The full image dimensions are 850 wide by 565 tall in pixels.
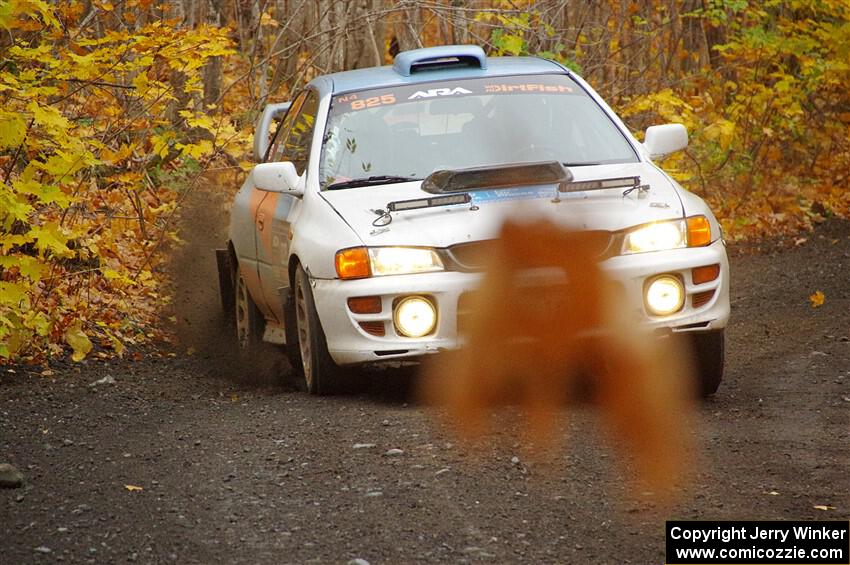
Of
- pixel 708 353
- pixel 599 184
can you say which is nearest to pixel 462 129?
pixel 599 184

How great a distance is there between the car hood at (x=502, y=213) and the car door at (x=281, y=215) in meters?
0.91

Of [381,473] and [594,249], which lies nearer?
A: [381,473]

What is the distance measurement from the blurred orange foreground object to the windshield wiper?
0.98 m

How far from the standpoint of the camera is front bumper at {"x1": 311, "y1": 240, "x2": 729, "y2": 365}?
6.72m

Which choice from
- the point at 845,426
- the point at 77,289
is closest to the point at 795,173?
the point at 77,289

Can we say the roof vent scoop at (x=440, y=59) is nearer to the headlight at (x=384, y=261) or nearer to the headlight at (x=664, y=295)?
the headlight at (x=384, y=261)

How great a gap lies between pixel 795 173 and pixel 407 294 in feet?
35.7

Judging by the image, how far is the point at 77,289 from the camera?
993 centimetres

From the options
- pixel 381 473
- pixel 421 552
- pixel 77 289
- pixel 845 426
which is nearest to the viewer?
pixel 421 552

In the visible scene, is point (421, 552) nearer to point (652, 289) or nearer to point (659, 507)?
point (659, 507)

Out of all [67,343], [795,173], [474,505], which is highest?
[474,505]

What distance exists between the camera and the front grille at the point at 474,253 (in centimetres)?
673

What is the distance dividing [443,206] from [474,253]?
0.35 metres
